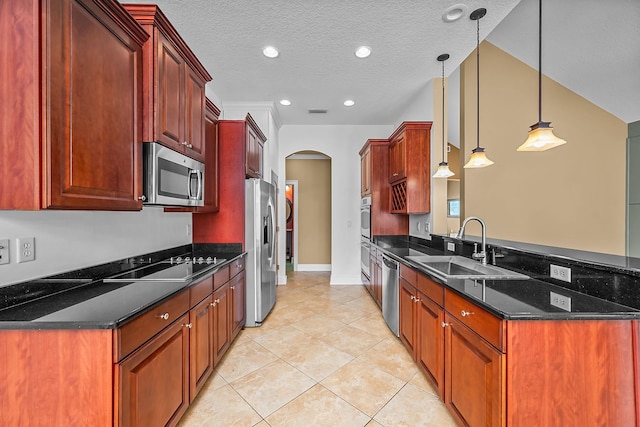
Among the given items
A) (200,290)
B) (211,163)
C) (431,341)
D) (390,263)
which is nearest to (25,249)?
(200,290)

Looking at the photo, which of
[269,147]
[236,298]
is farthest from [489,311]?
[269,147]

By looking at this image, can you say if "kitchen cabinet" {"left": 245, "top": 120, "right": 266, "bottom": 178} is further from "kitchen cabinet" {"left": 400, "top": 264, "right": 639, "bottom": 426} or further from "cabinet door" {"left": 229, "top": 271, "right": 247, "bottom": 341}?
"kitchen cabinet" {"left": 400, "top": 264, "right": 639, "bottom": 426}

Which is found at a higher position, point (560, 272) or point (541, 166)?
point (541, 166)

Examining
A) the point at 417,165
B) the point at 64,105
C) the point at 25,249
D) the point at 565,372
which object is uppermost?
the point at 417,165

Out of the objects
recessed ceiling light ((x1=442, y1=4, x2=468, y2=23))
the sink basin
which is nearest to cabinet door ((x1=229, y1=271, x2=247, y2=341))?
the sink basin

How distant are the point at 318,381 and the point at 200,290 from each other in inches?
45.6

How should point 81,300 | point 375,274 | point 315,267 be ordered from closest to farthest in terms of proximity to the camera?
point 81,300 → point 375,274 → point 315,267

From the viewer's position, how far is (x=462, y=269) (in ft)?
7.63

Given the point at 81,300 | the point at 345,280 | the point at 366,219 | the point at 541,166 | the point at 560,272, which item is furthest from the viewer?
the point at 345,280

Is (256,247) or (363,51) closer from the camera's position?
(363,51)

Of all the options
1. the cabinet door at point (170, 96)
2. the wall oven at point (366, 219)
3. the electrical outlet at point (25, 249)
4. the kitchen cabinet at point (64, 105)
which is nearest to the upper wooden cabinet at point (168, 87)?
the cabinet door at point (170, 96)

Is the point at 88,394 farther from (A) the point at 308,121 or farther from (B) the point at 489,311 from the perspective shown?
(A) the point at 308,121

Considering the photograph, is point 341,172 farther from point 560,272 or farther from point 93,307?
point 93,307

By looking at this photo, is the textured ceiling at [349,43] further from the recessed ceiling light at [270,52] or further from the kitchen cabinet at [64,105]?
the kitchen cabinet at [64,105]
